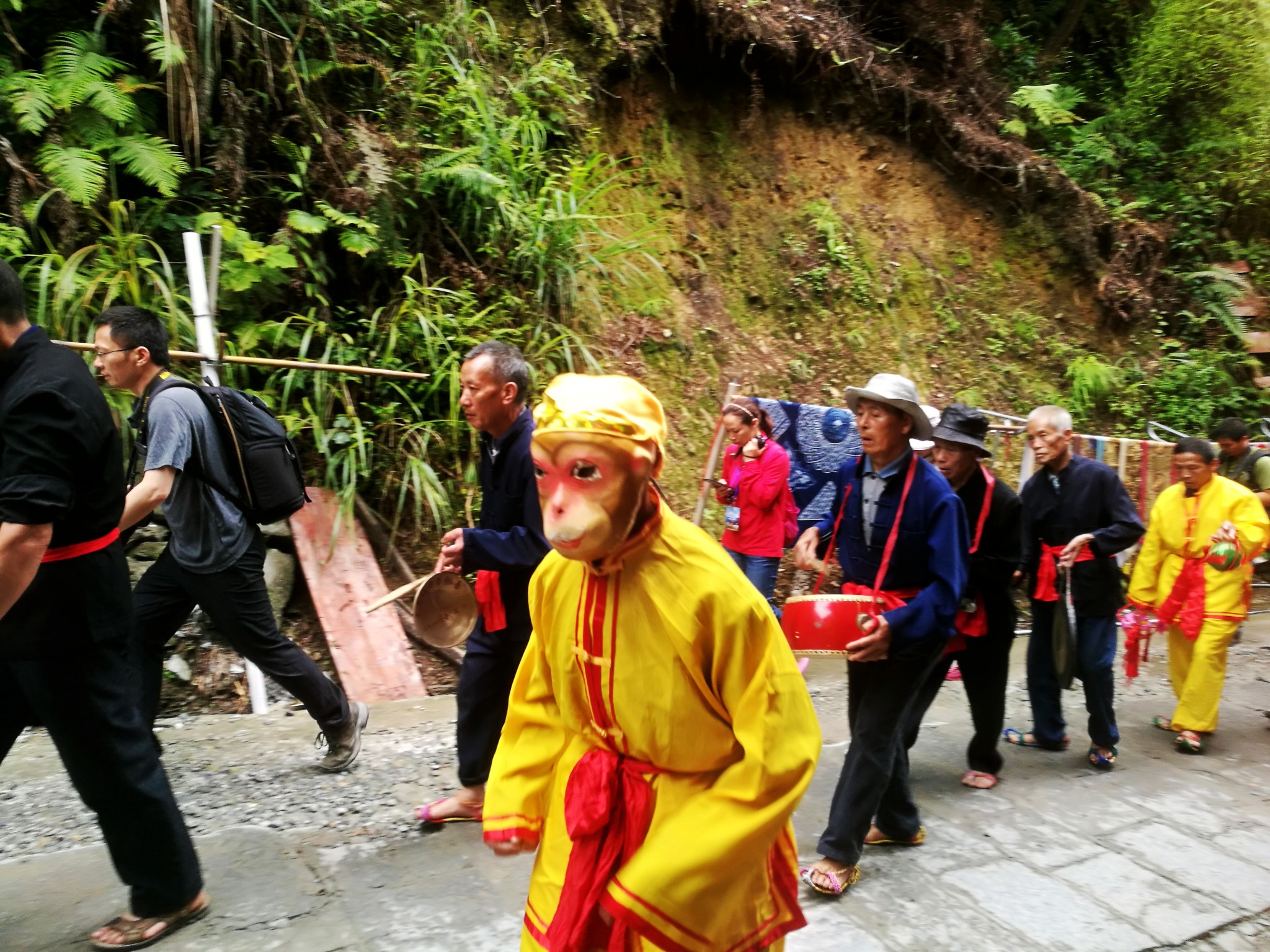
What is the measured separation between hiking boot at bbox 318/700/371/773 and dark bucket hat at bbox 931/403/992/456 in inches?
121

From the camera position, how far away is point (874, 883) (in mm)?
3717

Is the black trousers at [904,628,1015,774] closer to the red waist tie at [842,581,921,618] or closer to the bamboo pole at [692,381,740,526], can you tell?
the red waist tie at [842,581,921,618]

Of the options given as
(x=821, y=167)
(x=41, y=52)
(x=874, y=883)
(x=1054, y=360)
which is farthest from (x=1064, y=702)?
(x=41, y=52)

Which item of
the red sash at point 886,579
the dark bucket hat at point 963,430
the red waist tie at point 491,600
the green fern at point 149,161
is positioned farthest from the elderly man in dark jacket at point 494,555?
the green fern at point 149,161

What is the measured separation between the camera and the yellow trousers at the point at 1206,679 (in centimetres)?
558

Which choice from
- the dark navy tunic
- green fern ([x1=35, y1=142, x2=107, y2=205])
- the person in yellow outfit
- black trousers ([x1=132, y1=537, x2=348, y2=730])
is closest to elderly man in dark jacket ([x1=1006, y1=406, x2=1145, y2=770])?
the dark navy tunic

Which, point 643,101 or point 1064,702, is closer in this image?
point 1064,702

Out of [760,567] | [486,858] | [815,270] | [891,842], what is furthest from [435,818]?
[815,270]

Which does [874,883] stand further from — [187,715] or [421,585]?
[187,715]

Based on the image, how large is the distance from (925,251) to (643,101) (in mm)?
3962

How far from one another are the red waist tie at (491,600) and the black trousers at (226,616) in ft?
3.28

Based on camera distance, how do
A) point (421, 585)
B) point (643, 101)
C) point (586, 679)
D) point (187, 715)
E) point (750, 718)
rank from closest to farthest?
point (750, 718), point (586, 679), point (421, 585), point (187, 715), point (643, 101)

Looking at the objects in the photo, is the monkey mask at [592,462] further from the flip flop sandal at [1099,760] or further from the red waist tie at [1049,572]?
the flip flop sandal at [1099,760]

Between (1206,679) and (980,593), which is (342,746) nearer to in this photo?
(980,593)
